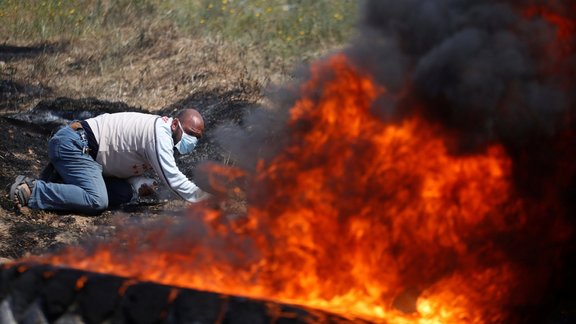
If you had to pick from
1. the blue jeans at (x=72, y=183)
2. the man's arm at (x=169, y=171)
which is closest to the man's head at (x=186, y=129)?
the man's arm at (x=169, y=171)

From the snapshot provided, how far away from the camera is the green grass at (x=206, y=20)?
12656 mm

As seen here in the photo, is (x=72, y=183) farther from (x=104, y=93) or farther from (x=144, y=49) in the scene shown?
(x=144, y=49)

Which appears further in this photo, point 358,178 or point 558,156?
point 358,178

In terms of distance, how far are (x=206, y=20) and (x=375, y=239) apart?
29.0 feet

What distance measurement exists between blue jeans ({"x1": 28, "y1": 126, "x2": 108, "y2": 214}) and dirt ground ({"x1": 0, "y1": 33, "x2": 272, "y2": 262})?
12 cm

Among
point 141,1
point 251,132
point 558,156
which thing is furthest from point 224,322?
point 141,1

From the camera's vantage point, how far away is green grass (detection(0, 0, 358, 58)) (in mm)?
12656

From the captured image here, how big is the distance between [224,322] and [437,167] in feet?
5.54

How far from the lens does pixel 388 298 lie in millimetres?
5086

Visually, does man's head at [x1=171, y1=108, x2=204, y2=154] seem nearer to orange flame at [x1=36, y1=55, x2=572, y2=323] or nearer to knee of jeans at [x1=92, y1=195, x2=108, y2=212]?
knee of jeans at [x1=92, y1=195, x2=108, y2=212]

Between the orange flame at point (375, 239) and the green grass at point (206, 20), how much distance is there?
6979 millimetres

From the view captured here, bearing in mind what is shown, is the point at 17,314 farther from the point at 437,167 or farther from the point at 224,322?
the point at 437,167

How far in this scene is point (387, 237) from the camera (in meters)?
5.14

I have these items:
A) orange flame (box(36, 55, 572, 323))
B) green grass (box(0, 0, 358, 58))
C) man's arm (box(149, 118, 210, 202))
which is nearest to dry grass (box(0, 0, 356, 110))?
green grass (box(0, 0, 358, 58))
